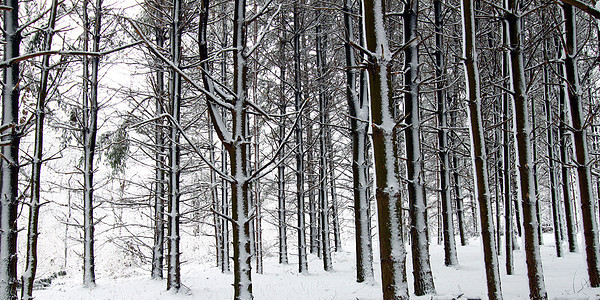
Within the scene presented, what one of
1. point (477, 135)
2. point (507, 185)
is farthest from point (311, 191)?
point (477, 135)

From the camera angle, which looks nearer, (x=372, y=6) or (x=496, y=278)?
(x=372, y=6)

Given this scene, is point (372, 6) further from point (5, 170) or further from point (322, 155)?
point (322, 155)

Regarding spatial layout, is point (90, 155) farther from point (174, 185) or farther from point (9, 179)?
point (9, 179)

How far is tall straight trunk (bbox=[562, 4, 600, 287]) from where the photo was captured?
21.0ft

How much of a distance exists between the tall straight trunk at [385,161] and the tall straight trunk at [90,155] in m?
9.62

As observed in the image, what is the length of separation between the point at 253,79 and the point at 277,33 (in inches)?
77.1

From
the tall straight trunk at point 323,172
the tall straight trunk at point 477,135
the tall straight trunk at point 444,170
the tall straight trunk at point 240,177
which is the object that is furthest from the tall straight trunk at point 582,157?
the tall straight trunk at point 323,172

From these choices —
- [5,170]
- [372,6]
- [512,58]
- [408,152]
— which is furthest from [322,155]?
[5,170]

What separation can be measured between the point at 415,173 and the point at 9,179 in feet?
20.4

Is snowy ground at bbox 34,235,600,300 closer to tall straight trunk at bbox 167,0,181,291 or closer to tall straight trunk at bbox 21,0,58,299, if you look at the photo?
tall straight trunk at bbox 167,0,181,291

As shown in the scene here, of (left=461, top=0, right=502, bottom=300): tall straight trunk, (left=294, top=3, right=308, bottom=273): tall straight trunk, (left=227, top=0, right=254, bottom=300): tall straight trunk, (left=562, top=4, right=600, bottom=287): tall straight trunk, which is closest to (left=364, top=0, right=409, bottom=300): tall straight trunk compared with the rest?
(left=227, top=0, right=254, bottom=300): tall straight trunk

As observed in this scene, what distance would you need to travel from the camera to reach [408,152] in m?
7.13

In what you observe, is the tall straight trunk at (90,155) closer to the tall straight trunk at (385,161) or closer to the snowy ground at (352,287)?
the snowy ground at (352,287)

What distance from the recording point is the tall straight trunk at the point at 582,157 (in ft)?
21.0
